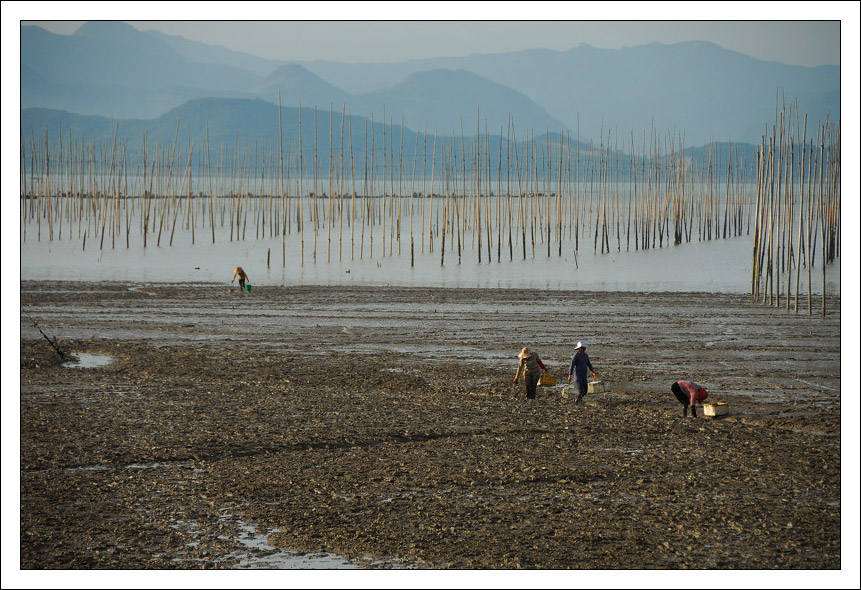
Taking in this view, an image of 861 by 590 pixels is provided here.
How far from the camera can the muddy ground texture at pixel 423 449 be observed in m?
5.88

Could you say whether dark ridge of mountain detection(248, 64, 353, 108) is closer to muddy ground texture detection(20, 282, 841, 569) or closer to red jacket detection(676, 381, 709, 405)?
muddy ground texture detection(20, 282, 841, 569)

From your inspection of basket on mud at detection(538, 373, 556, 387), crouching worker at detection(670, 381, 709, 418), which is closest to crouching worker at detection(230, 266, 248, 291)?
basket on mud at detection(538, 373, 556, 387)

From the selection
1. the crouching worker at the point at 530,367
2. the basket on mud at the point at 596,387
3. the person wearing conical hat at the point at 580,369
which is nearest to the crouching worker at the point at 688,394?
the person wearing conical hat at the point at 580,369

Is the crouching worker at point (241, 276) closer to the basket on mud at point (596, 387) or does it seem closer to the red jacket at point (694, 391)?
the basket on mud at point (596, 387)

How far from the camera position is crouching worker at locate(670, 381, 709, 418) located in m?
9.75

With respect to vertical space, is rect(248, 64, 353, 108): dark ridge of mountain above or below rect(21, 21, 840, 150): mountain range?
above

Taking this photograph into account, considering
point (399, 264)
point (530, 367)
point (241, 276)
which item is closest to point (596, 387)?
point (530, 367)

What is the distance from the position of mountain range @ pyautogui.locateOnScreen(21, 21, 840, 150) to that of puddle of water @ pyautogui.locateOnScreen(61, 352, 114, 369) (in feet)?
151

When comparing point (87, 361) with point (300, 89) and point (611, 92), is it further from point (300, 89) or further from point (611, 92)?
point (300, 89)

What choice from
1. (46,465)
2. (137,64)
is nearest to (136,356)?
(46,465)

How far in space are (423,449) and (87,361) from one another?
6501mm

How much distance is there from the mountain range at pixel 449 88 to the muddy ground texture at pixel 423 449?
147 feet

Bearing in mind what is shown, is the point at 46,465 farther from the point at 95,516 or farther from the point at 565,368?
the point at 565,368

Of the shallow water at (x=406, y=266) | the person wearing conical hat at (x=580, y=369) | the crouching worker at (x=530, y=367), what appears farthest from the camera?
the shallow water at (x=406, y=266)
